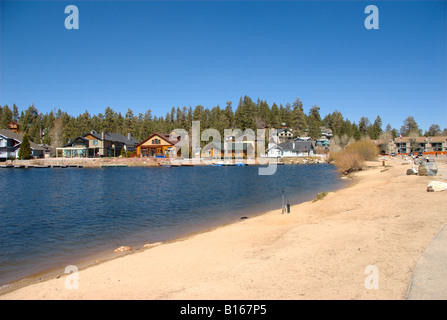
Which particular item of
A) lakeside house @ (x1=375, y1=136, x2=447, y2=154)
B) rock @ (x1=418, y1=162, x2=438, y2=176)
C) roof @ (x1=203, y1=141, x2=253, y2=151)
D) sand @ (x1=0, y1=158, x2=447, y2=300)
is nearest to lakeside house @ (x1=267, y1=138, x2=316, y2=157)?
roof @ (x1=203, y1=141, x2=253, y2=151)

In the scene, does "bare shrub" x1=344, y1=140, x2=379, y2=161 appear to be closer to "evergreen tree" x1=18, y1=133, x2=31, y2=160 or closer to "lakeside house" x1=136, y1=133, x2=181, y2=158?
"lakeside house" x1=136, y1=133, x2=181, y2=158

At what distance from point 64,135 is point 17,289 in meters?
110

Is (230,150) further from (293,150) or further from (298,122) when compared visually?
(298,122)

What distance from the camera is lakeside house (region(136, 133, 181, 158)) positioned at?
92000 mm

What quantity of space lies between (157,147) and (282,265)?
3440 inches

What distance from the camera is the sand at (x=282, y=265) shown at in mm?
6555

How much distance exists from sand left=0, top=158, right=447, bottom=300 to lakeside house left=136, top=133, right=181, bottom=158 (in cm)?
8070

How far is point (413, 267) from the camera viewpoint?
6668 mm

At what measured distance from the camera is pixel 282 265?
8141mm

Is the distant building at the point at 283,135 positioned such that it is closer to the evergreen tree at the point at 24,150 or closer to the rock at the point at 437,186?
the evergreen tree at the point at 24,150

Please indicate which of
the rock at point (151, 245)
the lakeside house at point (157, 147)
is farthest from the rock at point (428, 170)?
the lakeside house at point (157, 147)

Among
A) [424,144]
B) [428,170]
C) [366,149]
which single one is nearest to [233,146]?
[366,149]
